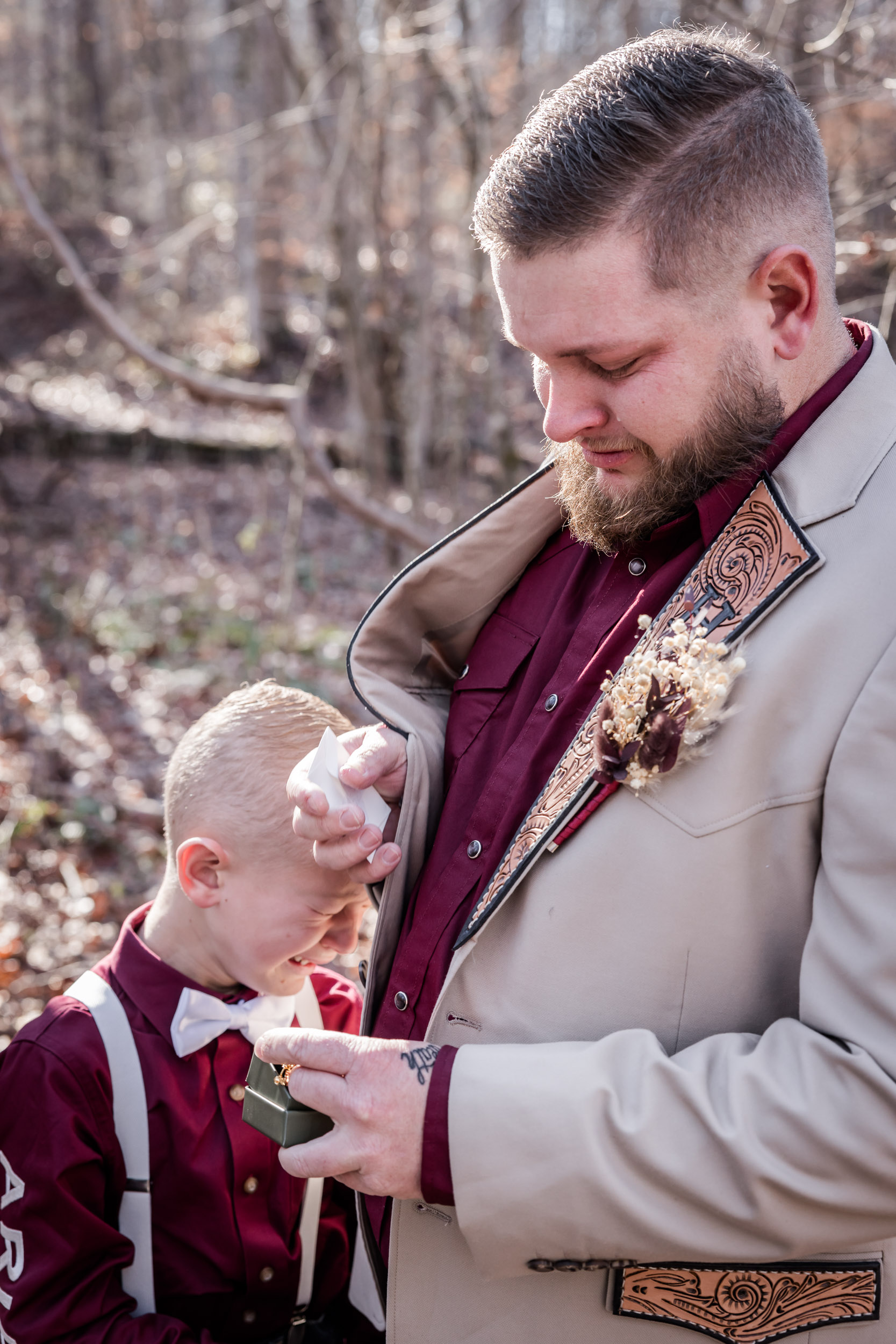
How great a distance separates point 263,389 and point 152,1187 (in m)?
4.96

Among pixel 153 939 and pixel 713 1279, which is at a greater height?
pixel 153 939

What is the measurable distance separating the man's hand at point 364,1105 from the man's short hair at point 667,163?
1226 mm

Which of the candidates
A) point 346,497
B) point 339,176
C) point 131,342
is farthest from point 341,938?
point 339,176

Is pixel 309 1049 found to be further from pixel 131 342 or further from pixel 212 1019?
pixel 131 342

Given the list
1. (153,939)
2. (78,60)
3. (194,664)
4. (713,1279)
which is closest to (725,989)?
(713,1279)

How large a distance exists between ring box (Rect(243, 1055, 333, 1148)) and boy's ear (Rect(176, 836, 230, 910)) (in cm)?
37

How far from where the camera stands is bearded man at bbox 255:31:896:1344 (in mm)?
1373

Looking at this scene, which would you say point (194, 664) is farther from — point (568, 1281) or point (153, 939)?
point (568, 1281)

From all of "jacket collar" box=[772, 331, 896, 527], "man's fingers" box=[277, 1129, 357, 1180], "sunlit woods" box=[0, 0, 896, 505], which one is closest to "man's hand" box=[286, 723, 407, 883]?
"man's fingers" box=[277, 1129, 357, 1180]

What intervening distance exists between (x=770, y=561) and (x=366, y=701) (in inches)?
33.2

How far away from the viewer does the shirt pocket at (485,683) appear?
2.06 metres

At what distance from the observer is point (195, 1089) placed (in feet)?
6.40

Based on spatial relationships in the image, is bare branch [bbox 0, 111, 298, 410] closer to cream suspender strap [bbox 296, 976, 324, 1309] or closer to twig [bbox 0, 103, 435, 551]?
twig [bbox 0, 103, 435, 551]

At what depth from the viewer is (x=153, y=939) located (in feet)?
6.88
